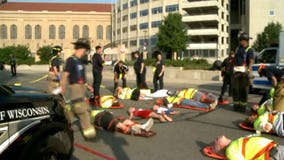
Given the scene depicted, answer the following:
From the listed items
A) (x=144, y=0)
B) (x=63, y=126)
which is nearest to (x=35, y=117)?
(x=63, y=126)

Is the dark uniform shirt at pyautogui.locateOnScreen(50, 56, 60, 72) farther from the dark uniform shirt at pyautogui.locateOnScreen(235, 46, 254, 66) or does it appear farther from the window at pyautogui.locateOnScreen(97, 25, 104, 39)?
the window at pyautogui.locateOnScreen(97, 25, 104, 39)

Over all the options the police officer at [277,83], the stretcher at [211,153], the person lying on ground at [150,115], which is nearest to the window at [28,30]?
the person lying on ground at [150,115]

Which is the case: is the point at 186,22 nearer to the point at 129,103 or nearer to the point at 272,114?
the point at 129,103

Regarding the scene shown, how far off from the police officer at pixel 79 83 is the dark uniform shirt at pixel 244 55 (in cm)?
622

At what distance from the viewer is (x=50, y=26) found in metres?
130

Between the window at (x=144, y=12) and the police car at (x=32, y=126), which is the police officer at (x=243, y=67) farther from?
the window at (x=144, y=12)

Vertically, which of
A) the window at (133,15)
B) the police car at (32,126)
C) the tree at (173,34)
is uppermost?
the window at (133,15)

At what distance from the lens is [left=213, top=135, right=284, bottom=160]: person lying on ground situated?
5.84 meters

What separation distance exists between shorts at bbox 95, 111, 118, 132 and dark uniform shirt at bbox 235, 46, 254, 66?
4.38 metres

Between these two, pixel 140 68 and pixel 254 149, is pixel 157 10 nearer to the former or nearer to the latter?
pixel 140 68

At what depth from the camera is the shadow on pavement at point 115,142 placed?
6.89 metres

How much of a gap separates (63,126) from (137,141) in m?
2.62

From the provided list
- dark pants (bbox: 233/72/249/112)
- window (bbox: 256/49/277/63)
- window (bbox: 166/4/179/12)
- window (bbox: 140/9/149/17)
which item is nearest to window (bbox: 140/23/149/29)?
window (bbox: 140/9/149/17)

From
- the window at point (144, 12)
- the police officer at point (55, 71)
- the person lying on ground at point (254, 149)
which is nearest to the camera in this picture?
the person lying on ground at point (254, 149)
